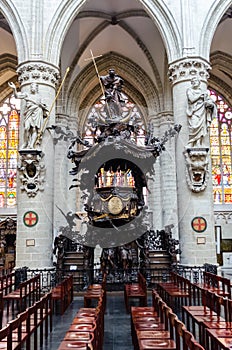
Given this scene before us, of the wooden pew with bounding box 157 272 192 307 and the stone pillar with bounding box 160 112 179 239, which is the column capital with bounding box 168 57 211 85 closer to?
the stone pillar with bounding box 160 112 179 239

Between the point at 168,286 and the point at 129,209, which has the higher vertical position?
the point at 129,209

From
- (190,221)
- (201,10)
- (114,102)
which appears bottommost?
(190,221)

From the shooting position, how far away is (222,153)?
22.6 meters

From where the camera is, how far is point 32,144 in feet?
41.4

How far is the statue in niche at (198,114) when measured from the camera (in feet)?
41.6

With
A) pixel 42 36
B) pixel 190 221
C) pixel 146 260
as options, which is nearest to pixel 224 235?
pixel 190 221

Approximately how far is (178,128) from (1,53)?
1222 cm

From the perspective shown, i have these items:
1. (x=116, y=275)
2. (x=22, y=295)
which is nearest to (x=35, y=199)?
(x=116, y=275)

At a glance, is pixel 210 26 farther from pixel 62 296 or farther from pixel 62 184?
pixel 62 296

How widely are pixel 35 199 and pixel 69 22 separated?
6.34m

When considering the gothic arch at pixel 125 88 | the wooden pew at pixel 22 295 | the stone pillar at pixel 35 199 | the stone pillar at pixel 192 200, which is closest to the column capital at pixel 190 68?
the stone pillar at pixel 192 200

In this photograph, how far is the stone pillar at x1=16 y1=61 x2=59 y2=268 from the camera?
12.4m

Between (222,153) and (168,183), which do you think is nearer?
(168,183)

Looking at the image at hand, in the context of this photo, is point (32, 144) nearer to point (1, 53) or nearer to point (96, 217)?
point (96, 217)
